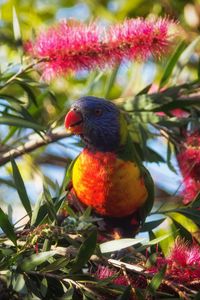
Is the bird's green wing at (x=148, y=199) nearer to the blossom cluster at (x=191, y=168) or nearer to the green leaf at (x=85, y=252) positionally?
the blossom cluster at (x=191, y=168)

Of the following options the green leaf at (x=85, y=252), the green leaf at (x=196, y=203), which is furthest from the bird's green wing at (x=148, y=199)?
the green leaf at (x=85, y=252)

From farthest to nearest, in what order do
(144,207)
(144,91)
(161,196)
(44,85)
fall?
(161,196) < (144,91) < (144,207) < (44,85)

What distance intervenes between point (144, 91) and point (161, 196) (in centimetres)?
99

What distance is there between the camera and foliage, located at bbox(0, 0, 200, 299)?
1.63m

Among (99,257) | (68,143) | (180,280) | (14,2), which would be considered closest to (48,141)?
(68,143)

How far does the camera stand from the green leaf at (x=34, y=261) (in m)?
1.56

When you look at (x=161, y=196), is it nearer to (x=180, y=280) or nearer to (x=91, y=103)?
(x=91, y=103)

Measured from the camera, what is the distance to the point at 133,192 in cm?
253

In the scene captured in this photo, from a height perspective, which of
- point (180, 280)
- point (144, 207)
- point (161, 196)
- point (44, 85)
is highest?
point (44, 85)

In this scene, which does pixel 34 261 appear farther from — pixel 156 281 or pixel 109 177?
pixel 109 177

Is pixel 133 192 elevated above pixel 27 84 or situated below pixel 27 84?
below

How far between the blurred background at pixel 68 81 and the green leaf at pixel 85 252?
1.00 meters

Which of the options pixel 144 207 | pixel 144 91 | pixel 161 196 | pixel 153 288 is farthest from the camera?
pixel 161 196

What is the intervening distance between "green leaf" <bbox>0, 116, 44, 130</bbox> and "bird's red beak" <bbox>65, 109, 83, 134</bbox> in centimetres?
22
